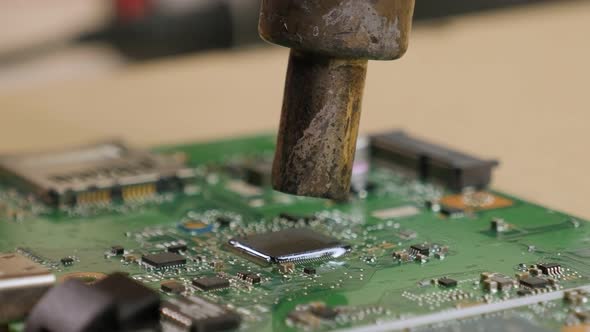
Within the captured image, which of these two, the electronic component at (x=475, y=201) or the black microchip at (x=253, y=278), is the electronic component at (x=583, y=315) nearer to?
the black microchip at (x=253, y=278)

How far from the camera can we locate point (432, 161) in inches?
139

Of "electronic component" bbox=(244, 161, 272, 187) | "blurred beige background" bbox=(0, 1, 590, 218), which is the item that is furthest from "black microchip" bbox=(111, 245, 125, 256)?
"blurred beige background" bbox=(0, 1, 590, 218)

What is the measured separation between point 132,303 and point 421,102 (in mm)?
2448

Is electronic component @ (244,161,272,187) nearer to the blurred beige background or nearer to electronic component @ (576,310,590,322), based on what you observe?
the blurred beige background

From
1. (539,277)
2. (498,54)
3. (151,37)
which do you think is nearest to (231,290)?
(539,277)

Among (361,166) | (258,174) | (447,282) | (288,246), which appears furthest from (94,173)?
(447,282)

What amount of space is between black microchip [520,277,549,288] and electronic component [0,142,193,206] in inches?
45.3

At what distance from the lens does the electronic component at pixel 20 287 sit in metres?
2.43

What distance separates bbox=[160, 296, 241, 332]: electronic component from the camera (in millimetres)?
2342

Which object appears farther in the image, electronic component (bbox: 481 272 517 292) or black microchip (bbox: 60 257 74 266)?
black microchip (bbox: 60 257 74 266)

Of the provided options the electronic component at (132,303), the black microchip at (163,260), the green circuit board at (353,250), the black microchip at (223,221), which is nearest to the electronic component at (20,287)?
the green circuit board at (353,250)

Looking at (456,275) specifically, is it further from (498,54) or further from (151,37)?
(151,37)

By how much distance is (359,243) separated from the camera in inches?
117

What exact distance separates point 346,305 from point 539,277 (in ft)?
1.46
